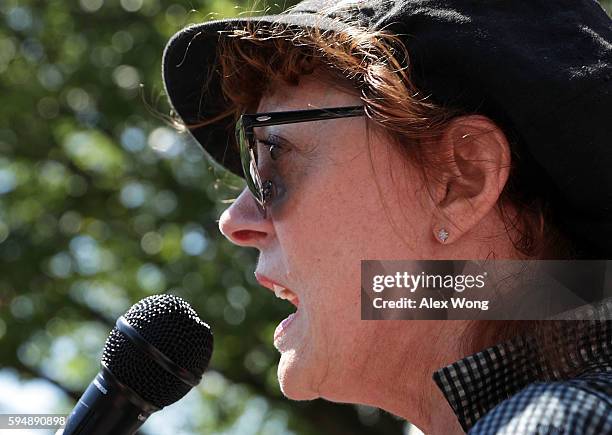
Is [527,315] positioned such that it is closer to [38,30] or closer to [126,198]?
[126,198]

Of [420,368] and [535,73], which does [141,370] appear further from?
[535,73]

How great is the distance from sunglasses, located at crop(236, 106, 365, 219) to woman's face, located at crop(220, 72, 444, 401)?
0.05 ft

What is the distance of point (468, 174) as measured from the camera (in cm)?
202

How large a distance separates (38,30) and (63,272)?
197 cm

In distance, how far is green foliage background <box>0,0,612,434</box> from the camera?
7512mm

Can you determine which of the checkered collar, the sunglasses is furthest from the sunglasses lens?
the checkered collar

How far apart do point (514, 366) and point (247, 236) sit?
0.65 m

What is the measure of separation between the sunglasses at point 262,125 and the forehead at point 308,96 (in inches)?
0.7

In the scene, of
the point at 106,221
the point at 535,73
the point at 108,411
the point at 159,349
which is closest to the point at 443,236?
the point at 535,73

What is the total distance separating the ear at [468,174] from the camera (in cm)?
196

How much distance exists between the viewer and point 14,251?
26.3ft

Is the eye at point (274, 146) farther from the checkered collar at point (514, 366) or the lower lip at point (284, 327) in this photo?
the checkered collar at point (514, 366)

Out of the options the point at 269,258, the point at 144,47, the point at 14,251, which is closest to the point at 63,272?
the point at 14,251
